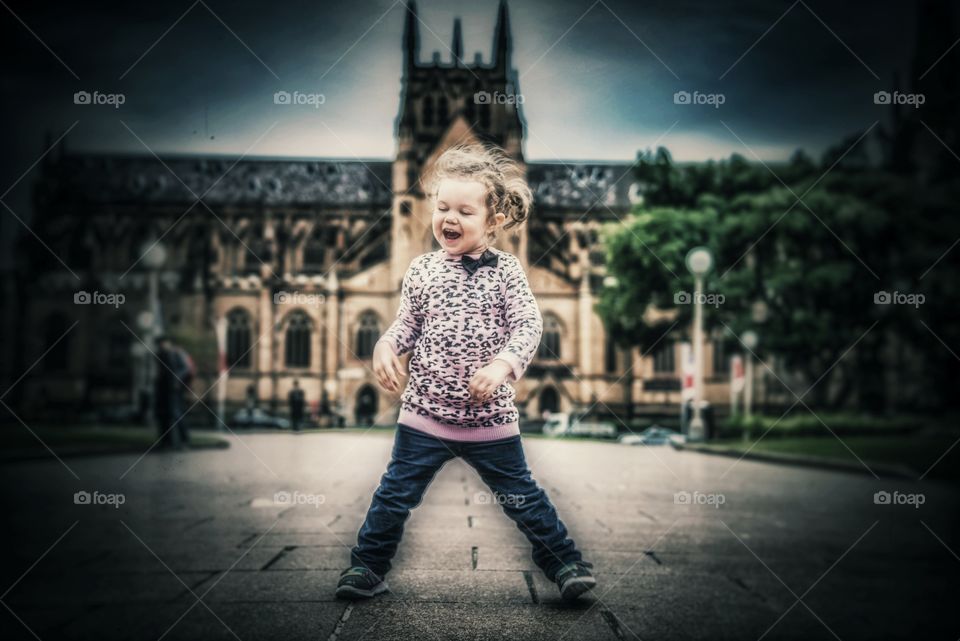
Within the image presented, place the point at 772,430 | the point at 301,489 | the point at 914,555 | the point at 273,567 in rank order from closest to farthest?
the point at 273,567 → the point at 914,555 → the point at 301,489 → the point at 772,430

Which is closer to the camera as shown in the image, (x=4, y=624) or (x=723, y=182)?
(x=4, y=624)

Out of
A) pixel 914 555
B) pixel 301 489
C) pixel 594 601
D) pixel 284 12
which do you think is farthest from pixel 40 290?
pixel 914 555

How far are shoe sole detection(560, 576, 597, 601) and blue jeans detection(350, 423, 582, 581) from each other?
0.06 meters

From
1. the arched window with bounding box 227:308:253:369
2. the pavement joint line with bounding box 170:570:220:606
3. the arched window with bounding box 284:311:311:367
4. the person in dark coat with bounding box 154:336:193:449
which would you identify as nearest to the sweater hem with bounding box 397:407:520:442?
the pavement joint line with bounding box 170:570:220:606

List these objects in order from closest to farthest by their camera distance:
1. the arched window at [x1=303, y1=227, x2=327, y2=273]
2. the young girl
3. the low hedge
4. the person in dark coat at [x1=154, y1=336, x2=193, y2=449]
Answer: the young girl < the person in dark coat at [x1=154, y1=336, x2=193, y2=449] < the low hedge < the arched window at [x1=303, y1=227, x2=327, y2=273]

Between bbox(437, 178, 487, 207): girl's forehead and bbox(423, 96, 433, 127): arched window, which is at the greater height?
bbox(423, 96, 433, 127): arched window

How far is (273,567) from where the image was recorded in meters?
2.66

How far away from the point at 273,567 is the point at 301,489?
2.84 meters

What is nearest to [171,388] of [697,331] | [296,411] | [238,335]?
[697,331]

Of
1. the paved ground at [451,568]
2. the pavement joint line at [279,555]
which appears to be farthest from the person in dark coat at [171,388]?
the pavement joint line at [279,555]

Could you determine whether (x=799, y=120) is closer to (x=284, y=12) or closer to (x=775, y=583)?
(x=775, y=583)

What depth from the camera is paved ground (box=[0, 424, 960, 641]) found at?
6.92ft

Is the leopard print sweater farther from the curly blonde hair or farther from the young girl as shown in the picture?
the curly blonde hair

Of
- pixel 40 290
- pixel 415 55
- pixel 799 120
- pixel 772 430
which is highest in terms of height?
pixel 415 55
